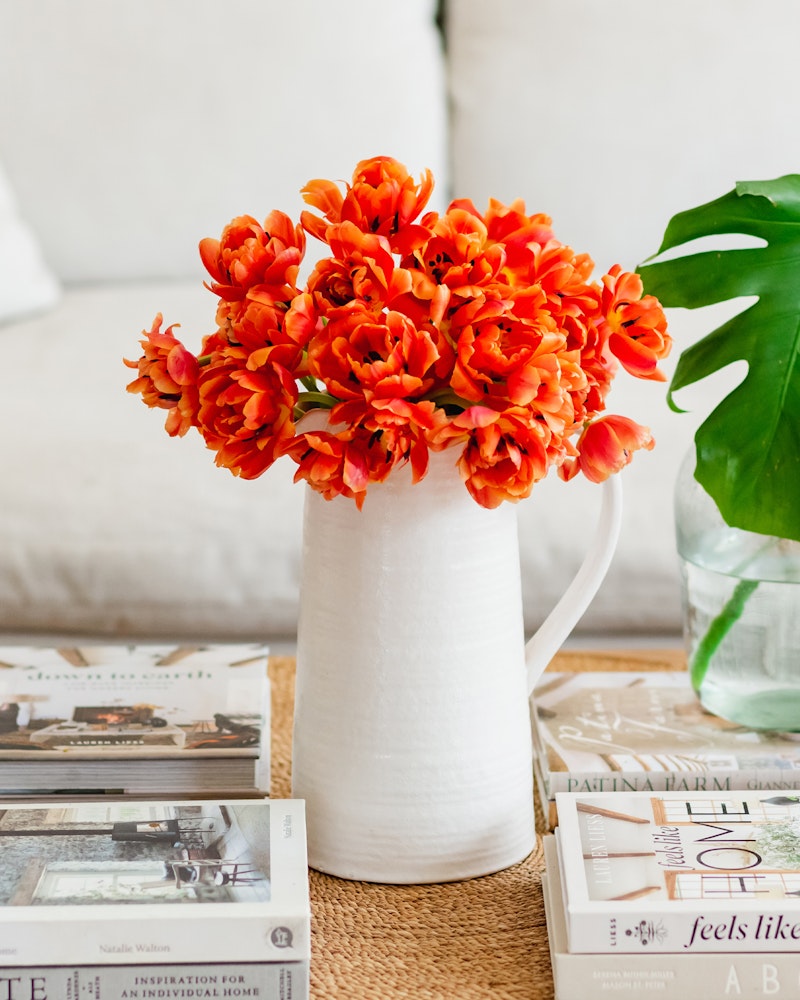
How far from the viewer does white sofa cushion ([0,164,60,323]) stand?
1.83 meters

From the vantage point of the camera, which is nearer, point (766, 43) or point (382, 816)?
point (382, 816)

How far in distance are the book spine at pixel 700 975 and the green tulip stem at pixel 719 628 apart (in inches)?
11.0

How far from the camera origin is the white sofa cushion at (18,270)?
1.83 m

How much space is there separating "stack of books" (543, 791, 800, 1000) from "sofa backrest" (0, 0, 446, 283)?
144cm

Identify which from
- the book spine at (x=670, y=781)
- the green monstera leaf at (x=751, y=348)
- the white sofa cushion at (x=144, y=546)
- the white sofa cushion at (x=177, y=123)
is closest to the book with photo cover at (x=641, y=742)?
the book spine at (x=670, y=781)

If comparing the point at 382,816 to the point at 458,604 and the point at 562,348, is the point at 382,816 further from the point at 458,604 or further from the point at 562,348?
the point at 562,348

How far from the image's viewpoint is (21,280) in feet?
6.08

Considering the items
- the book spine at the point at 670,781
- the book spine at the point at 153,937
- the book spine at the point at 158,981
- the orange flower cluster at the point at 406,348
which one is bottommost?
the book spine at the point at 158,981

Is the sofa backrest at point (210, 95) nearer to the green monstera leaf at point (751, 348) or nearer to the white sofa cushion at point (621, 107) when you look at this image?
the white sofa cushion at point (621, 107)

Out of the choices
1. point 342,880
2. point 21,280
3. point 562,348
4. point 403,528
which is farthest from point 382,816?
point 21,280

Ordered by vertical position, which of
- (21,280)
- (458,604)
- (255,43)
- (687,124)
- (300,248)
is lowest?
(458,604)

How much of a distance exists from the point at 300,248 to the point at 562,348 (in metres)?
0.14

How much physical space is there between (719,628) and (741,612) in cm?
2

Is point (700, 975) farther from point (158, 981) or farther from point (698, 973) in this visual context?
point (158, 981)
